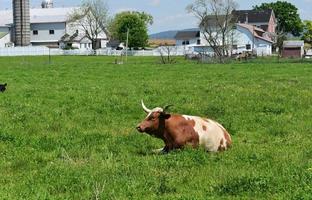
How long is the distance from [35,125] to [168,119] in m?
4.34

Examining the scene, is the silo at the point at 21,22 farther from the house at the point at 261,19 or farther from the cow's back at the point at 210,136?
the cow's back at the point at 210,136

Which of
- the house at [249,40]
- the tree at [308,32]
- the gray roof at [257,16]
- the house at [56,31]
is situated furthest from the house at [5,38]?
the tree at [308,32]

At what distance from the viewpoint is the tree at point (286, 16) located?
151 meters

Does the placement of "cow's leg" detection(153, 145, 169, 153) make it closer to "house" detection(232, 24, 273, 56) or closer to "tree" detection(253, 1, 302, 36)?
"house" detection(232, 24, 273, 56)

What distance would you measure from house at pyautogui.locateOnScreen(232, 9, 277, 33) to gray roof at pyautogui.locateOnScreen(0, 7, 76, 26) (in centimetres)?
4081

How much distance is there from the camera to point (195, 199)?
7.43 meters

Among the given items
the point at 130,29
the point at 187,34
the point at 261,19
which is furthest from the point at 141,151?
the point at 261,19

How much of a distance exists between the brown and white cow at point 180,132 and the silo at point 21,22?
110 m

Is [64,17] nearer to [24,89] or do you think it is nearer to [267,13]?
[267,13]

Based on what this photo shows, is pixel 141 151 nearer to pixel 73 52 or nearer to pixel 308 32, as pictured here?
pixel 73 52

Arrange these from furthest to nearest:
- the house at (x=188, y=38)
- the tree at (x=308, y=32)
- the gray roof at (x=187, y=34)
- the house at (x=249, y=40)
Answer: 1. the gray roof at (x=187, y=34)
2. the house at (x=188, y=38)
3. the house at (x=249, y=40)
4. the tree at (x=308, y=32)

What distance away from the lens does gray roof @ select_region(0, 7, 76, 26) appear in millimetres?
132250

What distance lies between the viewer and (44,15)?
135375 millimetres

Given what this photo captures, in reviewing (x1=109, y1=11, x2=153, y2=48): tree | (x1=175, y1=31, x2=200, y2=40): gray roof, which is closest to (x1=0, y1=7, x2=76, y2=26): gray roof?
(x1=109, y1=11, x2=153, y2=48): tree
